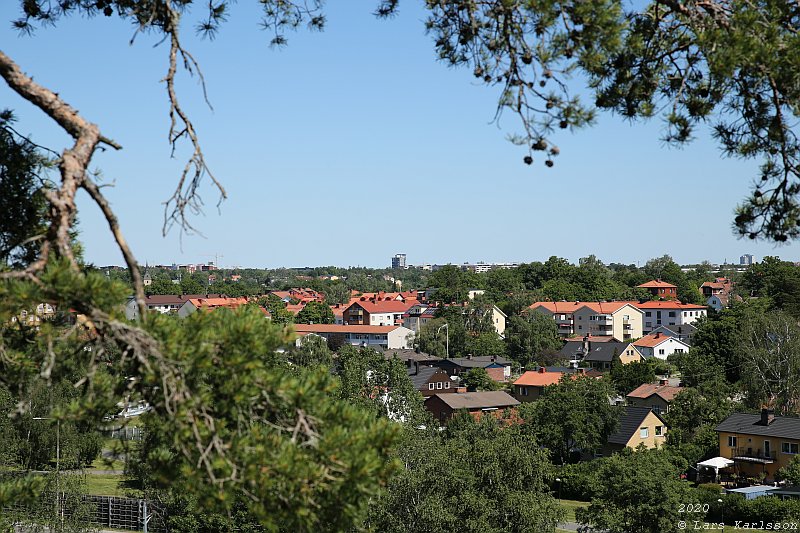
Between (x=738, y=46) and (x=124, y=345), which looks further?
(x=738, y=46)

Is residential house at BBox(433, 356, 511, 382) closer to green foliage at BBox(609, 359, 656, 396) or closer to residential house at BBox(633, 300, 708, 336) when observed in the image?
green foliage at BBox(609, 359, 656, 396)

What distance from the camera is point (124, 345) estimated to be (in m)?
3.68

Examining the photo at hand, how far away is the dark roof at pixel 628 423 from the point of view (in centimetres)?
3604

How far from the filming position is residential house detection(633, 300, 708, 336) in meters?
87.5

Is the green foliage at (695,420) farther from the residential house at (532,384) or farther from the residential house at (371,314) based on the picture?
the residential house at (371,314)

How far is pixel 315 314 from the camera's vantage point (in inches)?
3396

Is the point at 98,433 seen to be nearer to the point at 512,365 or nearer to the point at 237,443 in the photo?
the point at 237,443

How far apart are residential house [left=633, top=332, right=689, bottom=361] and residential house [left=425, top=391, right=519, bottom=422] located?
80.9ft

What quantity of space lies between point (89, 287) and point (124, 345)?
0.32m

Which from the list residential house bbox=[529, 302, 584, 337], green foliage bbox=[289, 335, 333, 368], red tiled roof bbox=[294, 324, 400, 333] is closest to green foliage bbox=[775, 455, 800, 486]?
green foliage bbox=[289, 335, 333, 368]

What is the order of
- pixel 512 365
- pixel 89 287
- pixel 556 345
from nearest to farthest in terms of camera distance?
pixel 89 287 < pixel 512 365 < pixel 556 345

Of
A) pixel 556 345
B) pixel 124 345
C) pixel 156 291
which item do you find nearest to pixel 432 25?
pixel 124 345

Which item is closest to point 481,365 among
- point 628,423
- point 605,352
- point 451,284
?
point 605,352

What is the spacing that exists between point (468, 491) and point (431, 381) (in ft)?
98.5
